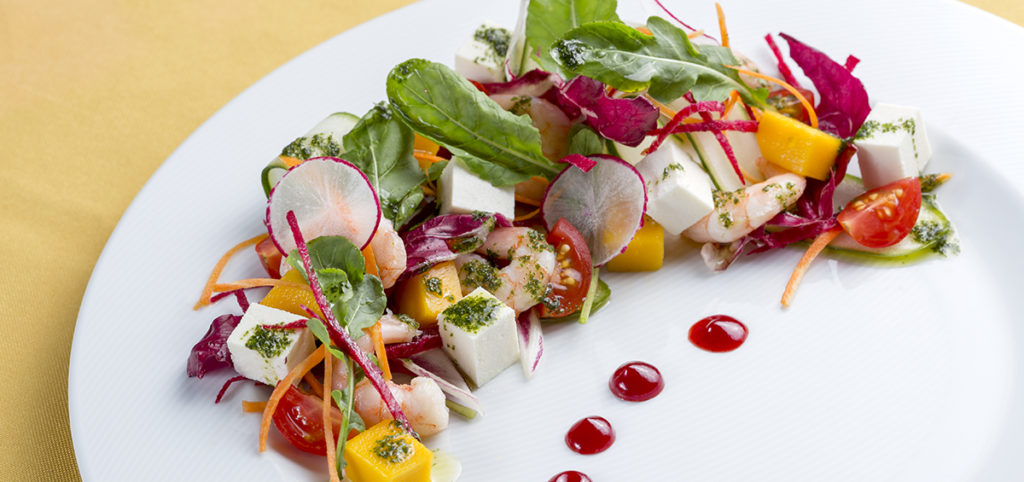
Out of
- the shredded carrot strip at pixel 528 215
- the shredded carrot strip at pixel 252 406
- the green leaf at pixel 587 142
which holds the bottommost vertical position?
the shredded carrot strip at pixel 252 406

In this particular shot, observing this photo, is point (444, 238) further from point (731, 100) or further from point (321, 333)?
point (731, 100)

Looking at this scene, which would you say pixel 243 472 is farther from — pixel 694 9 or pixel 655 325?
pixel 694 9

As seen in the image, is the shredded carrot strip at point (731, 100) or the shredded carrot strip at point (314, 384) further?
the shredded carrot strip at point (731, 100)

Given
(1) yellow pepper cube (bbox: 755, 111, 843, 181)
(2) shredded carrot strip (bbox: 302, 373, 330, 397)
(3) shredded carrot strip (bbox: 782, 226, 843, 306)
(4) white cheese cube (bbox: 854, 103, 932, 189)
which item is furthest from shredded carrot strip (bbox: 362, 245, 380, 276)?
(4) white cheese cube (bbox: 854, 103, 932, 189)

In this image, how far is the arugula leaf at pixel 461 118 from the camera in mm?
3078

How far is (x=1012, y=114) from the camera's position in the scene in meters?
3.34

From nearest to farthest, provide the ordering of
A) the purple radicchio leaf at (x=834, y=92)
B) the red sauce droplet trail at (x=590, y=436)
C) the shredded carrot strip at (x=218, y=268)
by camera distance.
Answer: the red sauce droplet trail at (x=590, y=436)
the shredded carrot strip at (x=218, y=268)
the purple radicchio leaf at (x=834, y=92)

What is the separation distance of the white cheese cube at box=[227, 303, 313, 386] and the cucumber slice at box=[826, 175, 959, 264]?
5.97ft

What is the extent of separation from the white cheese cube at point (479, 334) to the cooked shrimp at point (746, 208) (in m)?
0.82

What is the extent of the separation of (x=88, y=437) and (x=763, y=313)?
2073 mm

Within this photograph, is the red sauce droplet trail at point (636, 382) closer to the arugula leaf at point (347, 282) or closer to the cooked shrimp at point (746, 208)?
the cooked shrimp at point (746, 208)

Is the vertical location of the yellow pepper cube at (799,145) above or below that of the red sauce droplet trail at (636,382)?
above

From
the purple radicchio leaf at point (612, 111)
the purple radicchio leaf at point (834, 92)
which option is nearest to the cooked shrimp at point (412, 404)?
the purple radicchio leaf at point (612, 111)

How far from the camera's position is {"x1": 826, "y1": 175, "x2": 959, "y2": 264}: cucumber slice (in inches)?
121
